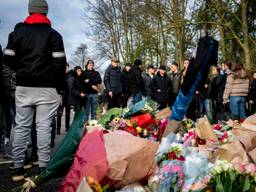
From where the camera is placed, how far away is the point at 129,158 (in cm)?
399

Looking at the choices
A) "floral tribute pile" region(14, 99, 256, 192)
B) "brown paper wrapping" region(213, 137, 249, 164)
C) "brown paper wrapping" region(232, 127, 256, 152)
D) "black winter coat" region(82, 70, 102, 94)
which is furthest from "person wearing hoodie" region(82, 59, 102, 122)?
"brown paper wrapping" region(213, 137, 249, 164)

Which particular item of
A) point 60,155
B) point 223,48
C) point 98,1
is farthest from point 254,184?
point 98,1

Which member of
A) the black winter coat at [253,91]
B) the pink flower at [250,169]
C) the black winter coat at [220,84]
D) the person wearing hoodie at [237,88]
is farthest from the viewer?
the black winter coat at [253,91]

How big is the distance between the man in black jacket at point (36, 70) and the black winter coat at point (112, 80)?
26.1 ft

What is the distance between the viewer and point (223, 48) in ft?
76.8

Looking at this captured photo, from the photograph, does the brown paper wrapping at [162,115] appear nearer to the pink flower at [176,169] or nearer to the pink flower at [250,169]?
the pink flower at [176,169]

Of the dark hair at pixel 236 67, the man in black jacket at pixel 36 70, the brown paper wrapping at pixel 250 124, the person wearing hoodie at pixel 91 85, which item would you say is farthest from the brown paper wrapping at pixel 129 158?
the person wearing hoodie at pixel 91 85

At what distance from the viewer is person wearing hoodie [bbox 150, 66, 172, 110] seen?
12922 millimetres

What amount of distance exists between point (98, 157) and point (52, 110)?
6.14 feet

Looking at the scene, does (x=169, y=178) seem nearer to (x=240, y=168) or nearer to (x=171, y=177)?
(x=171, y=177)

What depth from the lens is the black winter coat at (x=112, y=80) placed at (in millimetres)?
13703

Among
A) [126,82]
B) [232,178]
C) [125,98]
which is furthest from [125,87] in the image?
[232,178]

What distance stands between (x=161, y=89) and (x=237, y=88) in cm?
200

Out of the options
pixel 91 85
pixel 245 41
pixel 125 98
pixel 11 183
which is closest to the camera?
pixel 11 183
